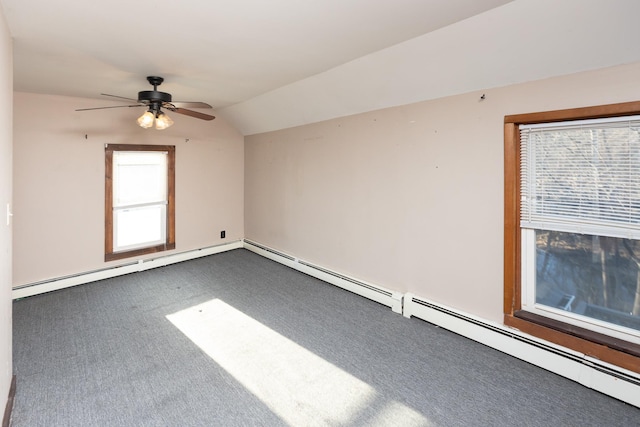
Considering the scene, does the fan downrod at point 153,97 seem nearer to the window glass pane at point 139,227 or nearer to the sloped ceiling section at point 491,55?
the sloped ceiling section at point 491,55

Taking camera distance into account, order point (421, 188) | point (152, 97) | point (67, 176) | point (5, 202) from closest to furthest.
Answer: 1. point (5, 202)
2. point (152, 97)
3. point (421, 188)
4. point (67, 176)

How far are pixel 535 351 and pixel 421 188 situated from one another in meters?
1.54

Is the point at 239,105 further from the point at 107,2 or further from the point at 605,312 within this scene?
the point at 605,312

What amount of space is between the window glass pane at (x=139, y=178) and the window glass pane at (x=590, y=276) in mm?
4599

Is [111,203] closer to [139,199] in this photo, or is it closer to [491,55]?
[139,199]

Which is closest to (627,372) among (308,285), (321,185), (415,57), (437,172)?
(437,172)

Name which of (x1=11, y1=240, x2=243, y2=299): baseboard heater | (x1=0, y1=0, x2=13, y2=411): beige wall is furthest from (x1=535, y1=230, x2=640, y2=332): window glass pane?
(x1=11, y1=240, x2=243, y2=299): baseboard heater

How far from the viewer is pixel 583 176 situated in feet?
7.27

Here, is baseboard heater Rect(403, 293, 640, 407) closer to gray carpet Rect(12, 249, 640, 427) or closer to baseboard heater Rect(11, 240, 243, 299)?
gray carpet Rect(12, 249, 640, 427)

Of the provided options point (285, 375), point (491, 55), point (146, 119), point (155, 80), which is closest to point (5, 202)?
point (146, 119)

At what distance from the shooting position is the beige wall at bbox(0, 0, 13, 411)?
1.72 m

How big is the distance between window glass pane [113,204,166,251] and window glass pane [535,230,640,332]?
461 cm

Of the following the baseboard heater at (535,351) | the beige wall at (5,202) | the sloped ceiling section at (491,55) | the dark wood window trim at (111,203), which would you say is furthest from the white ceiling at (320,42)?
the baseboard heater at (535,351)

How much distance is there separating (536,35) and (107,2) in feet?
8.12
